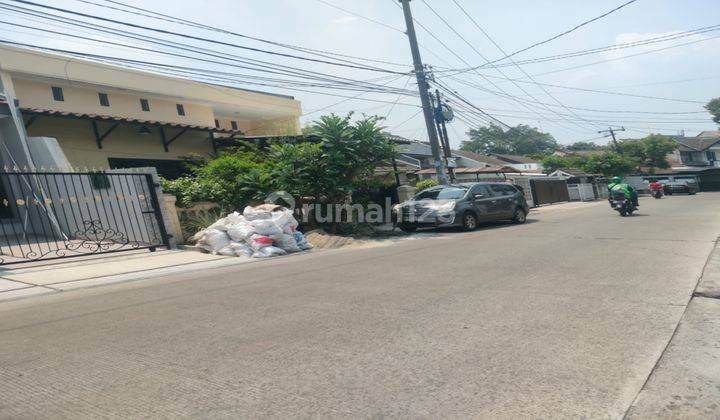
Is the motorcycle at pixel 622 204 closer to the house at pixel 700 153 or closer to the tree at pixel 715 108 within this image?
the house at pixel 700 153

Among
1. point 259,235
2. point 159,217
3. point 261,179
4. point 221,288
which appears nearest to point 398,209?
point 261,179

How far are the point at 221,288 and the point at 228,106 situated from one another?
2150 centimetres

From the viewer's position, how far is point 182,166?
63.3 feet

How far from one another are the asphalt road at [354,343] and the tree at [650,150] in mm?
55689

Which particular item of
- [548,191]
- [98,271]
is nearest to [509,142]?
[548,191]

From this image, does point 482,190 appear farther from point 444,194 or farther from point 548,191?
point 548,191

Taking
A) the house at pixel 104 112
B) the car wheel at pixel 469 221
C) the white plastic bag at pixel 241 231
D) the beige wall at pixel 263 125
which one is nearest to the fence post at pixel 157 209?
the white plastic bag at pixel 241 231

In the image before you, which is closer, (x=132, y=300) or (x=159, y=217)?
(x=132, y=300)

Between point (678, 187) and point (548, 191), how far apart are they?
14618 millimetres

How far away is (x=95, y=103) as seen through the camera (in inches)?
773

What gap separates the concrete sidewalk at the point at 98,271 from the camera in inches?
269

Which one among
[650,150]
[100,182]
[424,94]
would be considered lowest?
[650,150]

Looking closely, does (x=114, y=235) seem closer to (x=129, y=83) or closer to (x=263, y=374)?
(x=263, y=374)

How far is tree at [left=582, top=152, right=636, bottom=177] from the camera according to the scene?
4703cm
